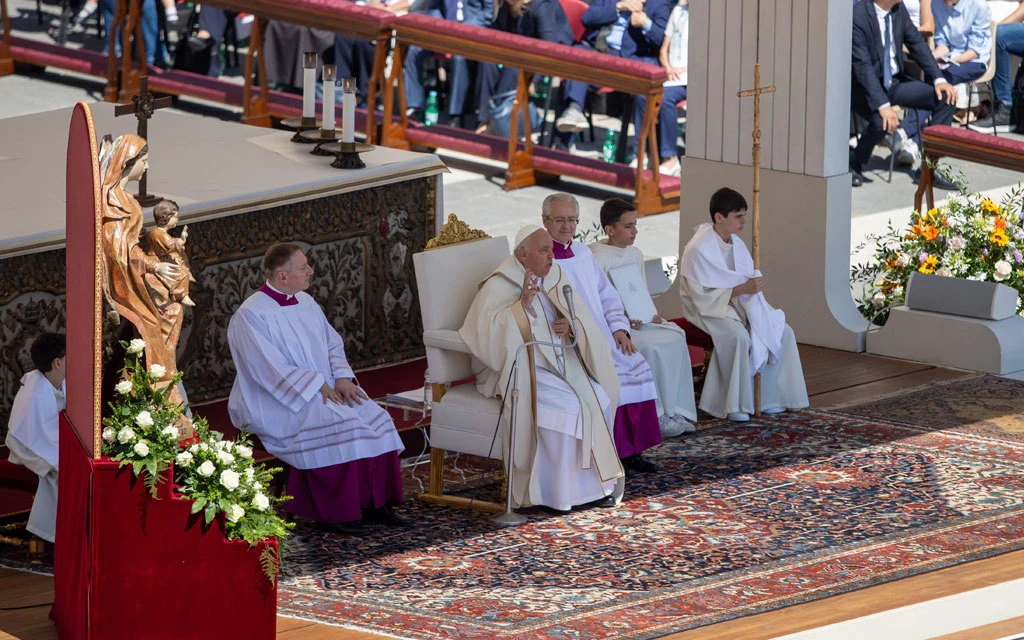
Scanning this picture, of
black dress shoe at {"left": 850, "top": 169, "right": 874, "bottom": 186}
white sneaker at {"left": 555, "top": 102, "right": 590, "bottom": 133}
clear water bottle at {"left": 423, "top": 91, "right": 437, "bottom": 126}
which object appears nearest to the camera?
black dress shoe at {"left": 850, "top": 169, "right": 874, "bottom": 186}

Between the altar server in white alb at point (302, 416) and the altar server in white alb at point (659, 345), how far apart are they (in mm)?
1591

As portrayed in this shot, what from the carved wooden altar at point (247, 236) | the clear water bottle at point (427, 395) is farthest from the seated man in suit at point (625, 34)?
the clear water bottle at point (427, 395)

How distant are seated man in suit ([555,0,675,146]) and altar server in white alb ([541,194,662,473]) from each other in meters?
5.25

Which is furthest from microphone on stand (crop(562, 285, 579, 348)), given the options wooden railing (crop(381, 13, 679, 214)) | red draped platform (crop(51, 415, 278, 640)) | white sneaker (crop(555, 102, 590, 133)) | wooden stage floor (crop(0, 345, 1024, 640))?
white sneaker (crop(555, 102, 590, 133))

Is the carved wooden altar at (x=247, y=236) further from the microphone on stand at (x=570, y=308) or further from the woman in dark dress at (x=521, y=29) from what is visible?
the woman in dark dress at (x=521, y=29)

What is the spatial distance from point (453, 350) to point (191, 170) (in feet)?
5.84

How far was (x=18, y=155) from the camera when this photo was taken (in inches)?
352

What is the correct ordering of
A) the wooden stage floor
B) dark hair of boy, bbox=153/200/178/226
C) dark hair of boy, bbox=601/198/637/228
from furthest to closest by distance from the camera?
dark hair of boy, bbox=601/198/637/228 → the wooden stage floor → dark hair of boy, bbox=153/200/178/226

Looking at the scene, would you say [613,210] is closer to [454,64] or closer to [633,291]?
[633,291]

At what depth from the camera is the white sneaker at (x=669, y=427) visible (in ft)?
27.8

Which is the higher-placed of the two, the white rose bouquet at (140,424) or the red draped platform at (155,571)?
the white rose bouquet at (140,424)

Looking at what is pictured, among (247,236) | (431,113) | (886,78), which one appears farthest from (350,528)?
(431,113)

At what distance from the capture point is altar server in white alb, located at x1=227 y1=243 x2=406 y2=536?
23.6 feet

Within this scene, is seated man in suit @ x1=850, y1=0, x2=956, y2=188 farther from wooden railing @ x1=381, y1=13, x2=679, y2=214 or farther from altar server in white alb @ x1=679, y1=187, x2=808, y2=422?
altar server in white alb @ x1=679, y1=187, x2=808, y2=422
